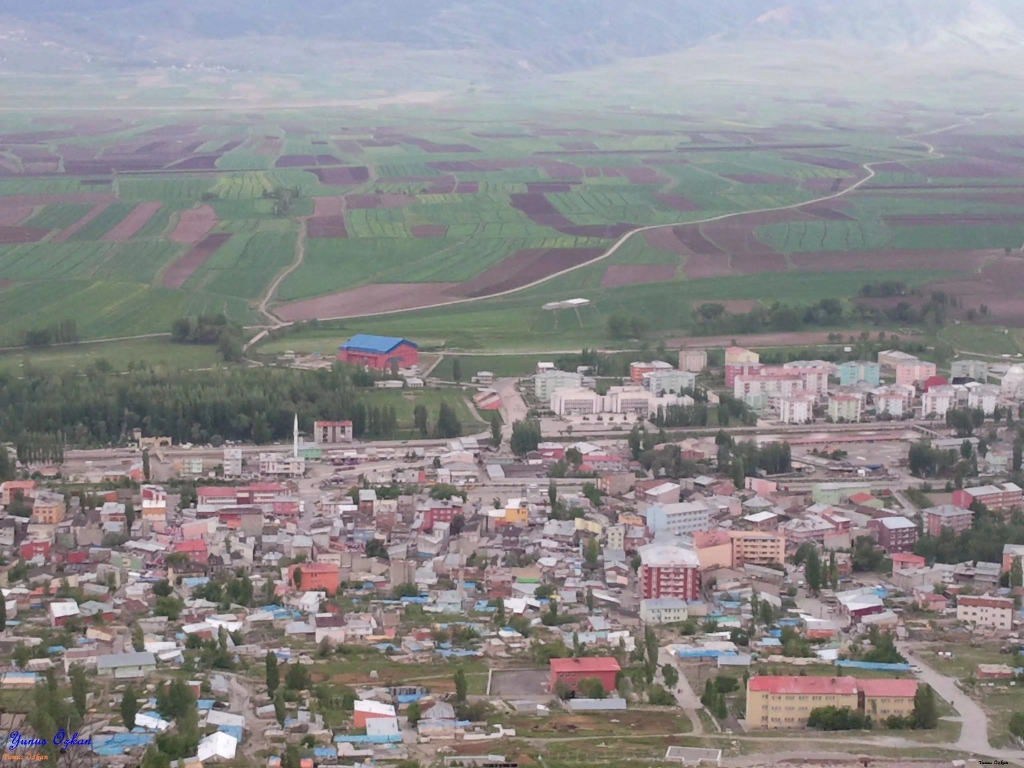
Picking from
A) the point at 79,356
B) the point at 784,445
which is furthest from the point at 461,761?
the point at 79,356

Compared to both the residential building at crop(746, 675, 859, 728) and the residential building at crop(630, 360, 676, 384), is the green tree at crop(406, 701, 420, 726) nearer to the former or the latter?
the residential building at crop(746, 675, 859, 728)

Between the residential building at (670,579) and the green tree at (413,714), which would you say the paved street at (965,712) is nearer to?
the residential building at (670,579)

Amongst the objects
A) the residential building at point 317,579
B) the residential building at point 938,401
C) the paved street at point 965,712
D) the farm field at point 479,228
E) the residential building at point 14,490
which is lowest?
the paved street at point 965,712

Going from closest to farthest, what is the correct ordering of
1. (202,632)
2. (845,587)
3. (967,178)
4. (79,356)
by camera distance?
(202,632) < (845,587) < (79,356) < (967,178)

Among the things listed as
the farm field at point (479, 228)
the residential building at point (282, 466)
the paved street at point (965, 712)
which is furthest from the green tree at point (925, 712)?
the farm field at point (479, 228)

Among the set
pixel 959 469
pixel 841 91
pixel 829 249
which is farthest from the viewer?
pixel 841 91

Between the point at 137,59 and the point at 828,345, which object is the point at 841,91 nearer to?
the point at 137,59
